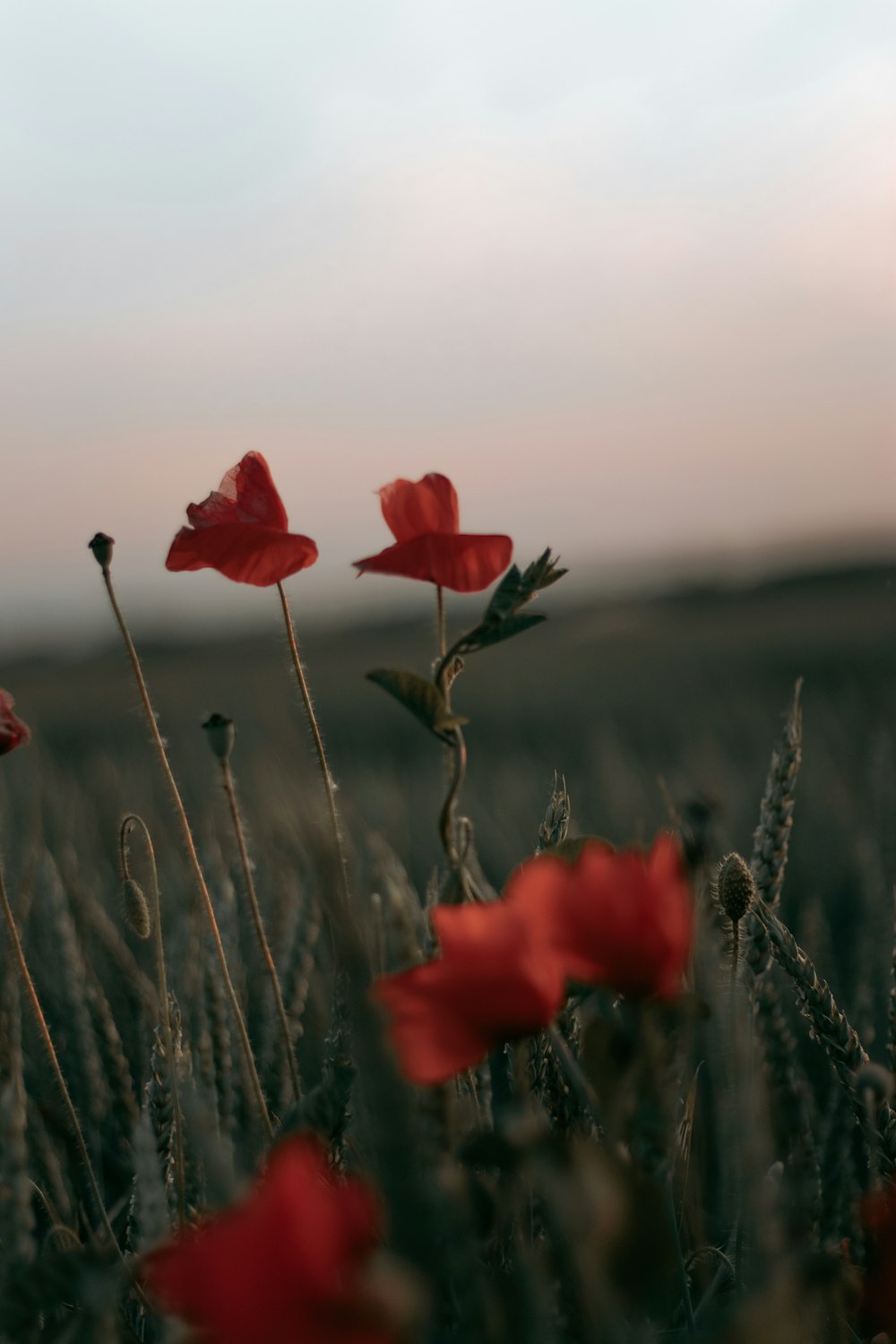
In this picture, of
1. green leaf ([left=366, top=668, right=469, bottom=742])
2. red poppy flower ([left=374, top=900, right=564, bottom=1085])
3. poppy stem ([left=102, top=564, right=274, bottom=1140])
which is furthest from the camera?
poppy stem ([left=102, top=564, right=274, bottom=1140])

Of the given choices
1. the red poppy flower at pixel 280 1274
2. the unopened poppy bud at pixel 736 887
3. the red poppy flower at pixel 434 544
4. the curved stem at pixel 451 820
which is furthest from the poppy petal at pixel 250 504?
the red poppy flower at pixel 280 1274

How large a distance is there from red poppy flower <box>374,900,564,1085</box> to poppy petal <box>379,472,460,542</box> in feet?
0.99

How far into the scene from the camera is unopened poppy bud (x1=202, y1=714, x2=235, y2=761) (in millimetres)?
814

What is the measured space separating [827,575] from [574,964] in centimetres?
1330

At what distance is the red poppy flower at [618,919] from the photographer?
474 mm

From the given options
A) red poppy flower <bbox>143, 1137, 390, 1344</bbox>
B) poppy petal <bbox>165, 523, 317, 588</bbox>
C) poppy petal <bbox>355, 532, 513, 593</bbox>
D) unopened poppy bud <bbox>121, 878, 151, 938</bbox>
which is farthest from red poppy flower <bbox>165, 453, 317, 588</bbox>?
red poppy flower <bbox>143, 1137, 390, 1344</bbox>

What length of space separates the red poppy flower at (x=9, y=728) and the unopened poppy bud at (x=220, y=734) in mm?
137

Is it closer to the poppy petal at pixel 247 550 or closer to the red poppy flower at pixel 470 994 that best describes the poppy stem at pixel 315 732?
the poppy petal at pixel 247 550

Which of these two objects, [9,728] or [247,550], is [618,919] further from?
[9,728]

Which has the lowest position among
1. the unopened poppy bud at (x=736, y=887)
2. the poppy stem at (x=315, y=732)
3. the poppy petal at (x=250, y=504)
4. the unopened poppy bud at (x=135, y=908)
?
the unopened poppy bud at (x=736, y=887)

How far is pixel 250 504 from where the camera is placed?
84 cm

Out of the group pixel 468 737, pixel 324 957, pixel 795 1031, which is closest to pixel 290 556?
pixel 324 957

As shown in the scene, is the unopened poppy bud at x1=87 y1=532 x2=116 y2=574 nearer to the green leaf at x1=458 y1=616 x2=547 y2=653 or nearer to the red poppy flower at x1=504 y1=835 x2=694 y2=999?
the green leaf at x1=458 y1=616 x2=547 y2=653

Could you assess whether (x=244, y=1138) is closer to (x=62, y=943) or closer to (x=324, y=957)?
(x=62, y=943)
